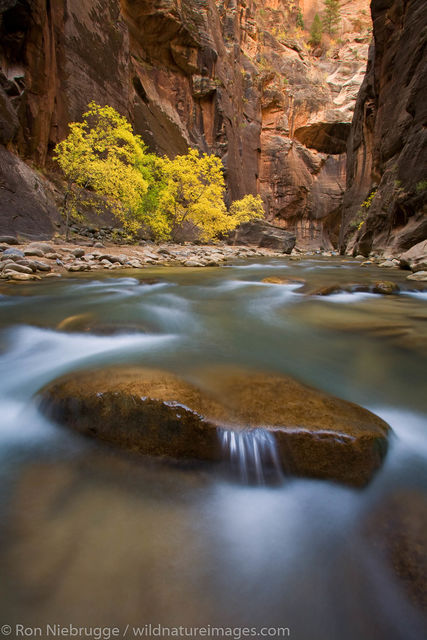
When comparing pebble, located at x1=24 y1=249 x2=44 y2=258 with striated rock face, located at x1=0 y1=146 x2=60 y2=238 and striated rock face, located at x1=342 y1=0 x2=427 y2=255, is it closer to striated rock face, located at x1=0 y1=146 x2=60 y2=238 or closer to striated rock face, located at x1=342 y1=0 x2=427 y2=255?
striated rock face, located at x1=0 y1=146 x2=60 y2=238

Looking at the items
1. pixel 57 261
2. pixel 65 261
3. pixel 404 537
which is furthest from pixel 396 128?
pixel 404 537

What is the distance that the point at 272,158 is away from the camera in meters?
34.0

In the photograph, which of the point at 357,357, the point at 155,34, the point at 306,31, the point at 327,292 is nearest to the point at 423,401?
the point at 357,357

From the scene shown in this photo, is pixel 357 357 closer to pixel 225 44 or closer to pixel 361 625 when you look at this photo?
pixel 361 625

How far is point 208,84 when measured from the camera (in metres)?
23.8

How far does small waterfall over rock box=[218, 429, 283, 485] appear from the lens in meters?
1.17

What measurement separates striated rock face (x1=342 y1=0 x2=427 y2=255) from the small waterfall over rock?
36.4ft

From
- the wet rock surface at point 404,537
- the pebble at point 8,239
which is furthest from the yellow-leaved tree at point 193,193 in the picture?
the wet rock surface at point 404,537

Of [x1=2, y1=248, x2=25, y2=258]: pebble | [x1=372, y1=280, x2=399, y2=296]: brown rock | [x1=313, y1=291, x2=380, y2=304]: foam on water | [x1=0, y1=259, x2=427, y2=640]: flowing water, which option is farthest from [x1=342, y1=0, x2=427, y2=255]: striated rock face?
[x1=2, y1=248, x2=25, y2=258]: pebble

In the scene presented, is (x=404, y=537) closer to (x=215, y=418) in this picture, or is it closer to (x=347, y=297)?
(x=215, y=418)

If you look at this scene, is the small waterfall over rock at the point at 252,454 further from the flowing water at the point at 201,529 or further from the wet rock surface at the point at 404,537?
the wet rock surface at the point at 404,537

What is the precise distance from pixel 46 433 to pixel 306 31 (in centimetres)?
6668

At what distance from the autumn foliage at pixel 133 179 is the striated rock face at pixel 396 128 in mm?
7228

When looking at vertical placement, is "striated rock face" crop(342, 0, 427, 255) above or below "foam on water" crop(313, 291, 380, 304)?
above
